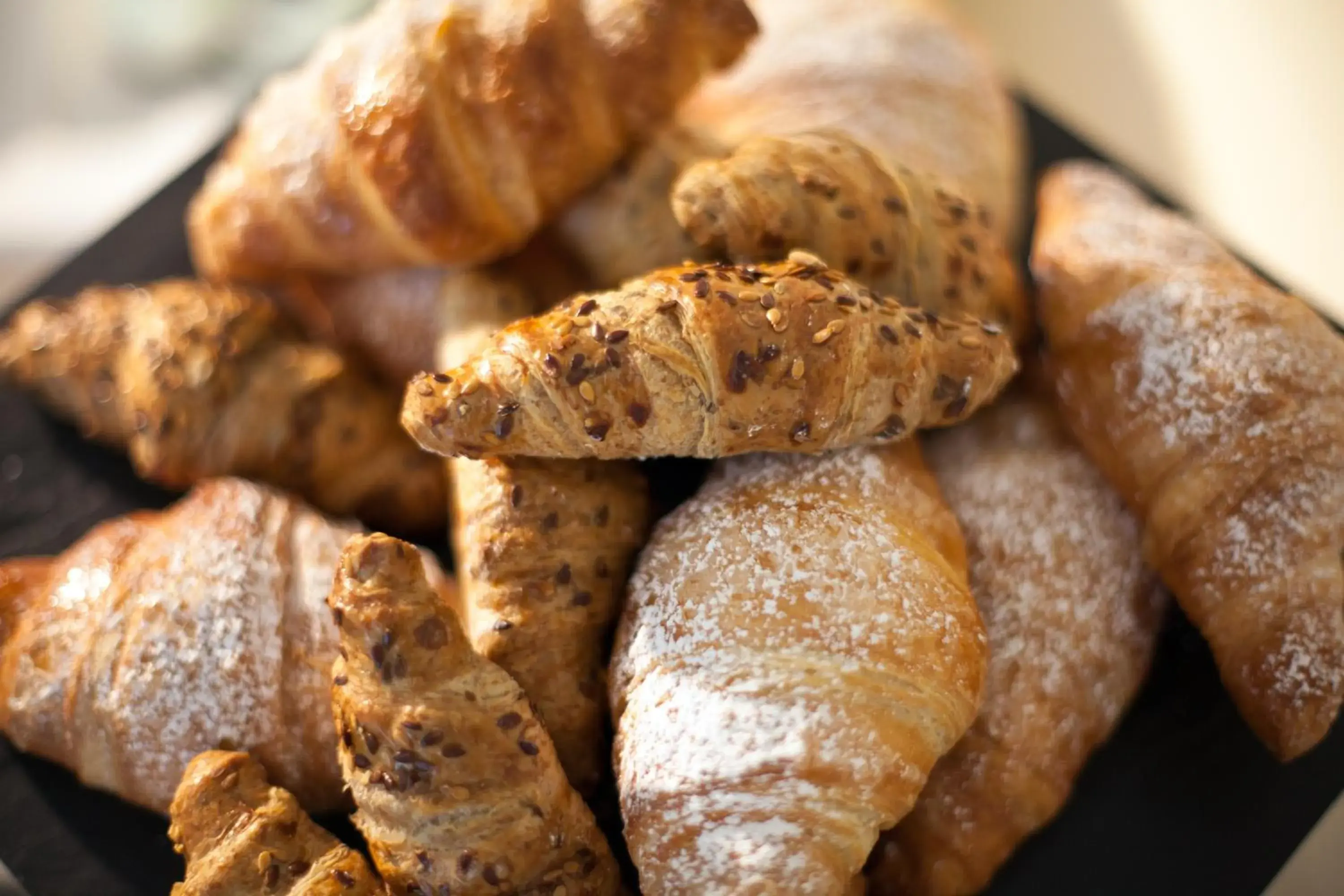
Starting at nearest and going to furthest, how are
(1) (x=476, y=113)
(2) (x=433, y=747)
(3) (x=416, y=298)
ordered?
A: (2) (x=433, y=747) < (1) (x=476, y=113) < (3) (x=416, y=298)

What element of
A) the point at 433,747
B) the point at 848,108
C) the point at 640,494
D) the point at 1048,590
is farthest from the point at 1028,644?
the point at 848,108

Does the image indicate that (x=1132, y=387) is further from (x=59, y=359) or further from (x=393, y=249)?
(x=59, y=359)

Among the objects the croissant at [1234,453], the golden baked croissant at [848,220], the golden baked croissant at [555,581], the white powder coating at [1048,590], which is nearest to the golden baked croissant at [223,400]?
the golden baked croissant at [555,581]

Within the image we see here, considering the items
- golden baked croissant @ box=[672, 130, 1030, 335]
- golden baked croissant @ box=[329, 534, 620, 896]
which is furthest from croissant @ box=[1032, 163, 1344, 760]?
golden baked croissant @ box=[329, 534, 620, 896]

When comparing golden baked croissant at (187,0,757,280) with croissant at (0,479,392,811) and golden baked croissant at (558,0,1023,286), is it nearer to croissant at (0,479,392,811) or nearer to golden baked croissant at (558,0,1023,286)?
golden baked croissant at (558,0,1023,286)

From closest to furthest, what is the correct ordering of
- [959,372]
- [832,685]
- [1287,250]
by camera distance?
1. [832,685]
2. [959,372]
3. [1287,250]

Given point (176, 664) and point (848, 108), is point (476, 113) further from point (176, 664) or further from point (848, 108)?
point (176, 664)

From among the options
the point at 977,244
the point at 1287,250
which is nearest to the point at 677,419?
the point at 977,244
